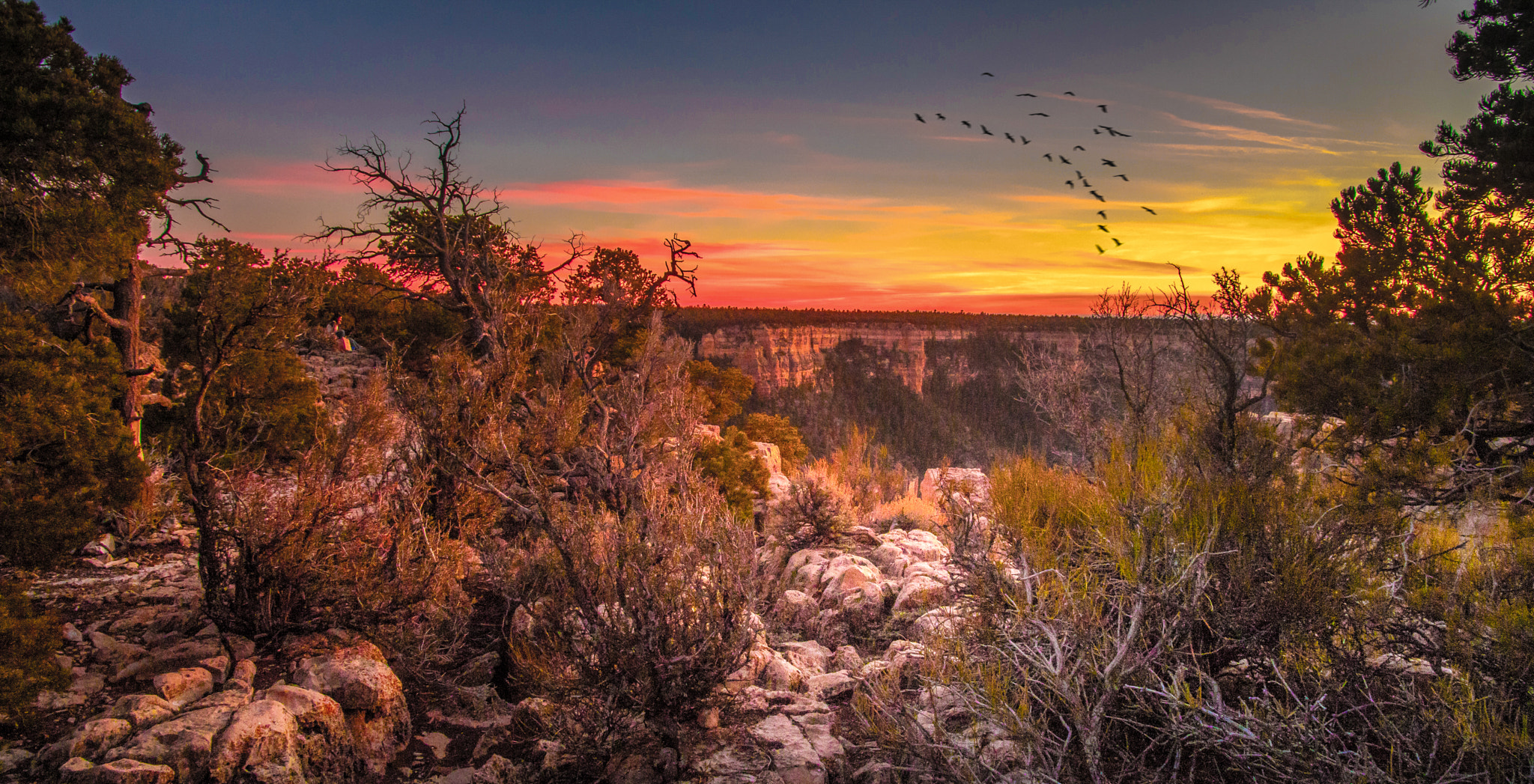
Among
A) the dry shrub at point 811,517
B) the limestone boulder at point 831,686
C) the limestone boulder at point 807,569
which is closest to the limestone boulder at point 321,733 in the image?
the limestone boulder at point 831,686

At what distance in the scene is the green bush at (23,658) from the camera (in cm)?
353

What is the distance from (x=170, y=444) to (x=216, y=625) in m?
4.95

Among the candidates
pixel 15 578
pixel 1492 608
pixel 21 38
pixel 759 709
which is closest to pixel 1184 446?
pixel 1492 608

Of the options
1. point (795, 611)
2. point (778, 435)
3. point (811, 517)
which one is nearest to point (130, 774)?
point (795, 611)

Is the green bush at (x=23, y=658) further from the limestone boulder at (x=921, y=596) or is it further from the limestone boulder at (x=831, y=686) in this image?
the limestone boulder at (x=921, y=596)

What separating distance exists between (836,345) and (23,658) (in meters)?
50.2

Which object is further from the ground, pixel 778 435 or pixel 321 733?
pixel 321 733

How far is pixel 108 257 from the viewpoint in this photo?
22.5 feet

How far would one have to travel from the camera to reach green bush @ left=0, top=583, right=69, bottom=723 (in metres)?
3.53

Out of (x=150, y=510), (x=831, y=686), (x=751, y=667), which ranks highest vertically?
(x=150, y=510)

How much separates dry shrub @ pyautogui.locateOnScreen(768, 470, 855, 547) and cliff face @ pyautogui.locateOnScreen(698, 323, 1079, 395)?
3514 cm

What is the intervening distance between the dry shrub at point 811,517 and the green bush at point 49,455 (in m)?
7.03

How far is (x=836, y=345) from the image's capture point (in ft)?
173

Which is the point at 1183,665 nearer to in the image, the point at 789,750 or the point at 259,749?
the point at 789,750
